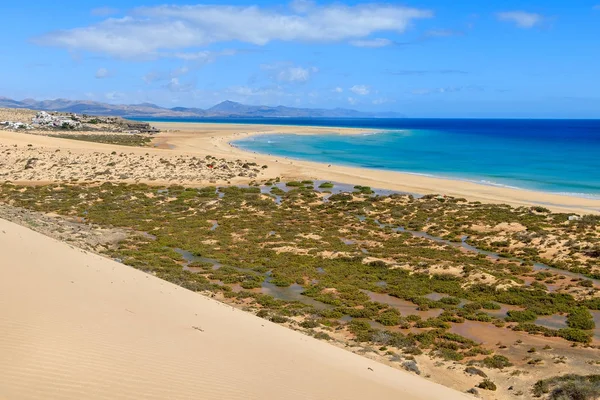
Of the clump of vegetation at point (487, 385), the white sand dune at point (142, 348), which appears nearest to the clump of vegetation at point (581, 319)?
the clump of vegetation at point (487, 385)

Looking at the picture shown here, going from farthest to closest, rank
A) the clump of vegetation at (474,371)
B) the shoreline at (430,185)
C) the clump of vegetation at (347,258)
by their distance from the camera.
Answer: the shoreline at (430,185) < the clump of vegetation at (347,258) < the clump of vegetation at (474,371)

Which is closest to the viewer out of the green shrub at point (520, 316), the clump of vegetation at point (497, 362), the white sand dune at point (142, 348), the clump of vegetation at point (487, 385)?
the white sand dune at point (142, 348)

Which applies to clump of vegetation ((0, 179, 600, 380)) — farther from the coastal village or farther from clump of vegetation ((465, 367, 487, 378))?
clump of vegetation ((465, 367, 487, 378))

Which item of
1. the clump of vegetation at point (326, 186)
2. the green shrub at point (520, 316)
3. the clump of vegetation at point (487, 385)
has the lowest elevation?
the clump of vegetation at point (487, 385)

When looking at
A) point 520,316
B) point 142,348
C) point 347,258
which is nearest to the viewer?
point 142,348

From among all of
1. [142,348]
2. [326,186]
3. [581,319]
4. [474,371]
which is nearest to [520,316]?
[581,319]

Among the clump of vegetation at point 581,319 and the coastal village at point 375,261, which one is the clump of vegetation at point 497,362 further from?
the clump of vegetation at point 581,319

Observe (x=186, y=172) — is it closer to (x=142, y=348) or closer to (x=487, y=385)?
(x=487, y=385)

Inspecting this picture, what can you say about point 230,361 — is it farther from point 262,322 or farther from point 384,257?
point 384,257

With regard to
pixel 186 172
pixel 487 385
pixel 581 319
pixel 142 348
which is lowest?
pixel 487 385

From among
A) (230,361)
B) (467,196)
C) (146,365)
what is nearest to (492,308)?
(230,361)

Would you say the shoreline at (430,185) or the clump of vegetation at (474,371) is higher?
the shoreline at (430,185)
